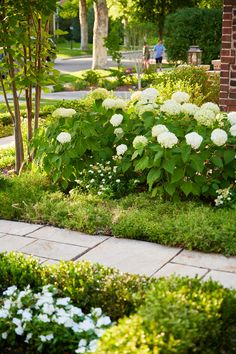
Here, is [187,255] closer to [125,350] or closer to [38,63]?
[125,350]

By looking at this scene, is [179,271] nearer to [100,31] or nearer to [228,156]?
[228,156]

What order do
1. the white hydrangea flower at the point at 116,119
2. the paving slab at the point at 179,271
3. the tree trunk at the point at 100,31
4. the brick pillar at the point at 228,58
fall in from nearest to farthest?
the paving slab at the point at 179,271, the white hydrangea flower at the point at 116,119, the brick pillar at the point at 228,58, the tree trunk at the point at 100,31

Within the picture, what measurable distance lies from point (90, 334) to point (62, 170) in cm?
337

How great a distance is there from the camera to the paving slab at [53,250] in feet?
17.8

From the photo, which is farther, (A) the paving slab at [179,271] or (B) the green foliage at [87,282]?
(A) the paving slab at [179,271]

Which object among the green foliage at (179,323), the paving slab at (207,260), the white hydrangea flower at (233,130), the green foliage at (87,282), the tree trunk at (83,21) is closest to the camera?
the green foliage at (179,323)

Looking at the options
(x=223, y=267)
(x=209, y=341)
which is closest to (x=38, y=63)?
(x=223, y=267)

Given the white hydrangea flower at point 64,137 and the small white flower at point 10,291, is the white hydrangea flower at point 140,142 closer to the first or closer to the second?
the white hydrangea flower at point 64,137

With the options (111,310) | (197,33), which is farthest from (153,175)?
(197,33)

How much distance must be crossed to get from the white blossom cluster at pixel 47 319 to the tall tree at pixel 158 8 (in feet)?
99.6

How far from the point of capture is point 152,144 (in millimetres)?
6324

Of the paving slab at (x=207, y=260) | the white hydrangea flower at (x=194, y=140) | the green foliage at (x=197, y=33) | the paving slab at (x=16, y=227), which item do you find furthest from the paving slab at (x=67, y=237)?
the green foliage at (x=197, y=33)

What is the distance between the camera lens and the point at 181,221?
5.68 m

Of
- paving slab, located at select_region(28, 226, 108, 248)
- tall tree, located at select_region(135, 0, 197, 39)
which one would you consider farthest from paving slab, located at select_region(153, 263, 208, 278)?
tall tree, located at select_region(135, 0, 197, 39)
